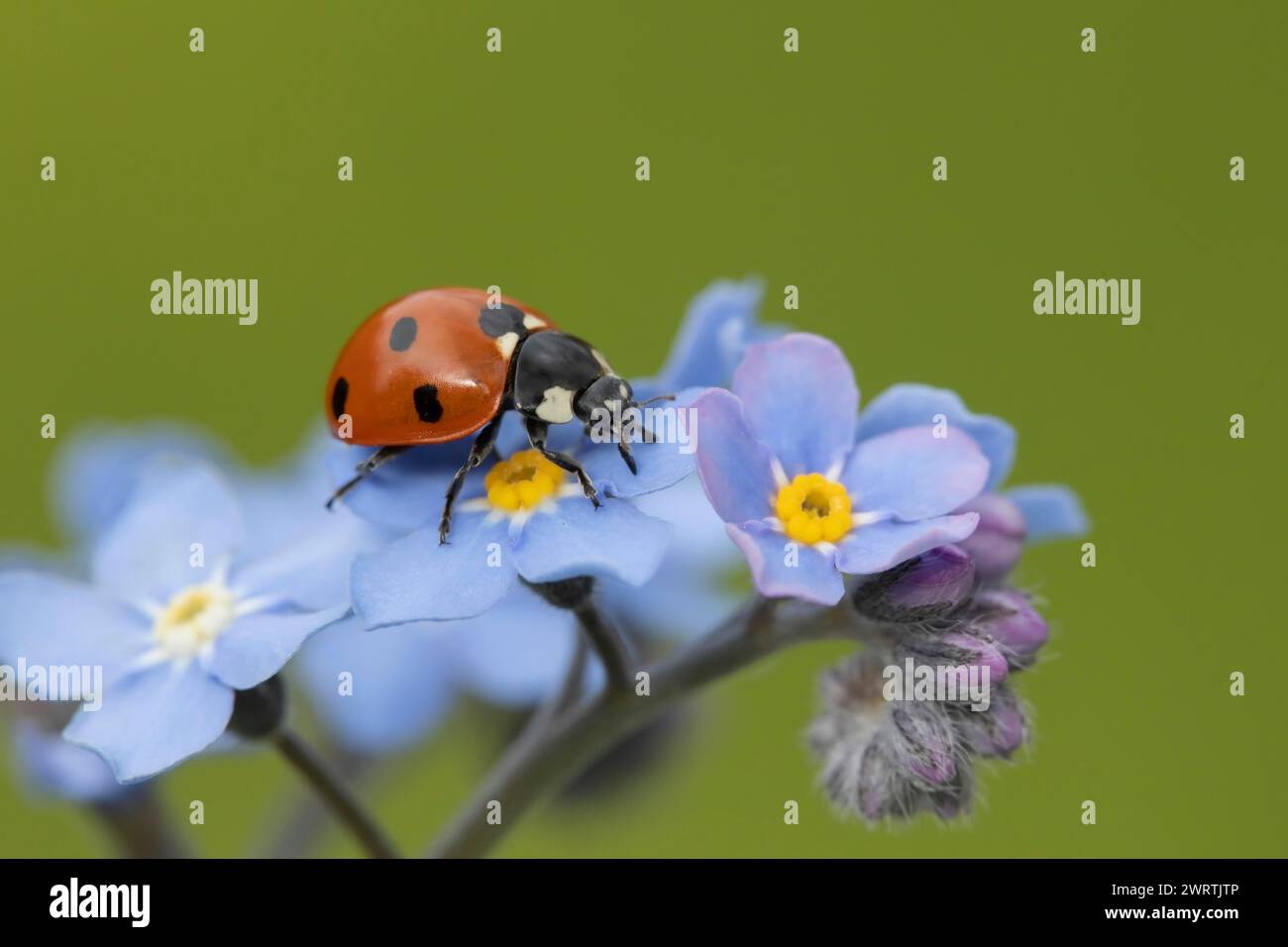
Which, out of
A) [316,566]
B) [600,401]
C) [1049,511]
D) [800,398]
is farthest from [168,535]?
[1049,511]

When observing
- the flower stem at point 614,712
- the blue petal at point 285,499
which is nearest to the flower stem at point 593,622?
the flower stem at point 614,712

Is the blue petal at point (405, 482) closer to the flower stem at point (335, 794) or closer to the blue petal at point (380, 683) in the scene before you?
the flower stem at point (335, 794)

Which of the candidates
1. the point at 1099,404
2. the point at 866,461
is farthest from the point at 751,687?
the point at 866,461

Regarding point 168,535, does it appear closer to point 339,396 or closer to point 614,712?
point 339,396

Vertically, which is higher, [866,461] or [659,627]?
[866,461]

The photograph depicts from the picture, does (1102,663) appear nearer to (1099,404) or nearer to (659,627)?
(1099,404)
